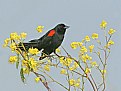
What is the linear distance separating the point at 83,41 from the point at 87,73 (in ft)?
0.37

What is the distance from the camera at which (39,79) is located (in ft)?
2.79

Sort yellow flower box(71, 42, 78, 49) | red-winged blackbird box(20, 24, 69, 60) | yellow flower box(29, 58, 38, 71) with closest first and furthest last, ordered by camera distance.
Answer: yellow flower box(29, 58, 38, 71) → yellow flower box(71, 42, 78, 49) → red-winged blackbird box(20, 24, 69, 60)

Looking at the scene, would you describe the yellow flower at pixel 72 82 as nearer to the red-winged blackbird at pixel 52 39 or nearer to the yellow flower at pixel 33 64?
the yellow flower at pixel 33 64

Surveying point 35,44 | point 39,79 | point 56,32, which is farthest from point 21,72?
point 56,32

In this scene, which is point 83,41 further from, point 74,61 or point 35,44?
point 35,44

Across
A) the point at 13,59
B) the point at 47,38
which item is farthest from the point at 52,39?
the point at 13,59

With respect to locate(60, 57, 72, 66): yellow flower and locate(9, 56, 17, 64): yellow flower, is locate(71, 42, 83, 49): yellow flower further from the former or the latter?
locate(9, 56, 17, 64): yellow flower

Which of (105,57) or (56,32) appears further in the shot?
Result: (56,32)

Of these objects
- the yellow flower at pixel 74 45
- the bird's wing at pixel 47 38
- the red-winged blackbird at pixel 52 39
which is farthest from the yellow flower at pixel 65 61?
the bird's wing at pixel 47 38

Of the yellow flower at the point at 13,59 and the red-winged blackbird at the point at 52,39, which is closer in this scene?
the yellow flower at the point at 13,59

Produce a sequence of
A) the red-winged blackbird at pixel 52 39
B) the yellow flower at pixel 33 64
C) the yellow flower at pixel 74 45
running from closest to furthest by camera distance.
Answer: the yellow flower at pixel 33 64, the yellow flower at pixel 74 45, the red-winged blackbird at pixel 52 39

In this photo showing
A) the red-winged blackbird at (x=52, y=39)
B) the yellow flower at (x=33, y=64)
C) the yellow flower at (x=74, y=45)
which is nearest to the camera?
the yellow flower at (x=33, y=64)

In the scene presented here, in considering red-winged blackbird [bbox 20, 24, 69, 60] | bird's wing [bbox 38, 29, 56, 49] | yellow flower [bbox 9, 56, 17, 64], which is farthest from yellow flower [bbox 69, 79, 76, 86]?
bird's wing [bbox 38, 29, 56, 49]

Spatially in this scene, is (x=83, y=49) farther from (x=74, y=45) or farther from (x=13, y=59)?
(x=13, y=59)
